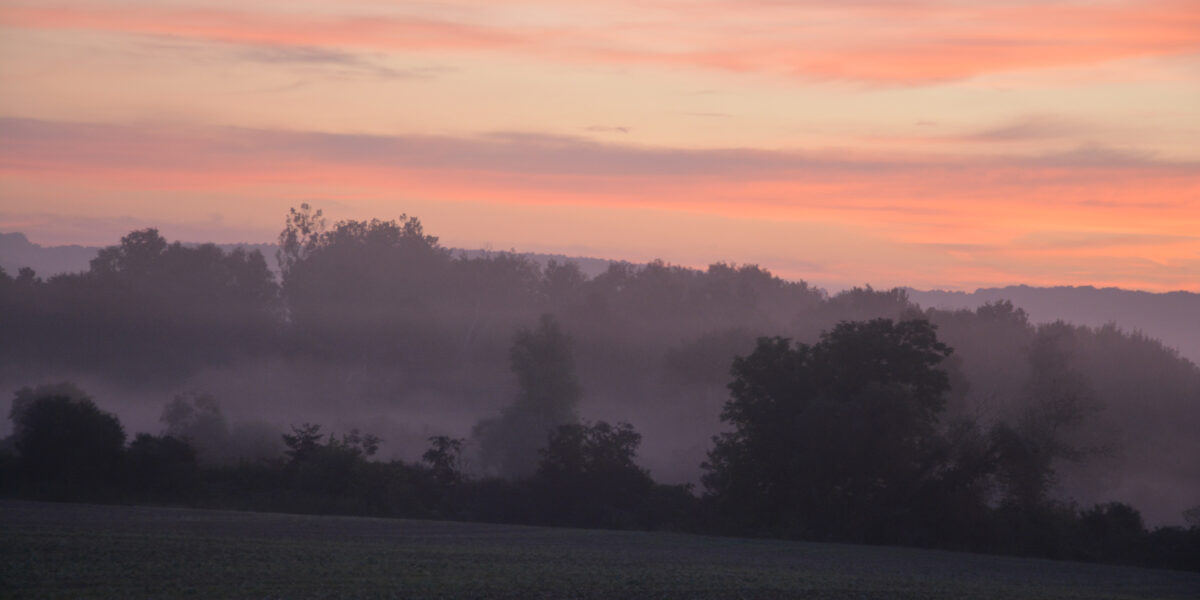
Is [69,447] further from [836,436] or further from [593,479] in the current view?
[836,436]

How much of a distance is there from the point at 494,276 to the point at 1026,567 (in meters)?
102

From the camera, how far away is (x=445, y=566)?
24.2m

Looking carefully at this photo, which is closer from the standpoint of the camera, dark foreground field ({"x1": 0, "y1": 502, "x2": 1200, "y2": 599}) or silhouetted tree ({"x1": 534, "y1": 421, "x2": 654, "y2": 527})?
dark foreground field ({"x1": 0, "y1": 502, "x2": 1200, "y2": 599})

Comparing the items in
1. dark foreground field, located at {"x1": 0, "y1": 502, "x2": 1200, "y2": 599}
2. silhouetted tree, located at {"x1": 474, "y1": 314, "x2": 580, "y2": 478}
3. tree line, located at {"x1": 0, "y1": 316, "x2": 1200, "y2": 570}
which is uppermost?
silhouetted tree, located at {"x1": 474, "y1": 314, "x2": 580, "y2": 478}

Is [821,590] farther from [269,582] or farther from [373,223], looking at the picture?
[373,223]

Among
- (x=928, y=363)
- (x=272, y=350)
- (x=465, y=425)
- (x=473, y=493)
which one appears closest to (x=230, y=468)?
(x=473, y=493)

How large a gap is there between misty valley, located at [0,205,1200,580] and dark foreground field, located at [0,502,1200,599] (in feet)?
28.4

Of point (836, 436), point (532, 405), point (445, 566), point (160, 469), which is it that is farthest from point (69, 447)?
point (532, 405)

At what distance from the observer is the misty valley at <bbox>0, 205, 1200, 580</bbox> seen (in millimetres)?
47406

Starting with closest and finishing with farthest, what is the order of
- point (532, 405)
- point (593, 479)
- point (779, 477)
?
point (779, 477) → point (593, 479) → point (532, 405)

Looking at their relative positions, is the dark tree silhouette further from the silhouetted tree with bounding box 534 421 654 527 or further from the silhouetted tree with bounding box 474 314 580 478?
the silhouetted tree with bounding box 474 314 580 478

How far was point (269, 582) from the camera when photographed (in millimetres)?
19906

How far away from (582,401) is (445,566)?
8599cm

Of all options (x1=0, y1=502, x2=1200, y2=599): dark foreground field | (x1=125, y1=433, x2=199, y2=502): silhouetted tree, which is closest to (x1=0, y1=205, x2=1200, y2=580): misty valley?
(x1=125, y1=433, x2=199, y2=502): silhouetted tree
